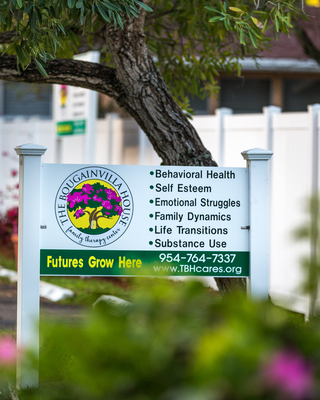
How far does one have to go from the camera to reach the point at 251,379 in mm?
700

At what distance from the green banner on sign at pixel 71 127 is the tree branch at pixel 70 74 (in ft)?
12.6

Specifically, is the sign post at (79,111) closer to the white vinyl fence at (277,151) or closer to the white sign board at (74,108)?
the white sign board at (74,108)

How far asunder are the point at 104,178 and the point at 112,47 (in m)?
1.01

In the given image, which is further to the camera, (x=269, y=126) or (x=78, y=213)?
(x=269, y=126)

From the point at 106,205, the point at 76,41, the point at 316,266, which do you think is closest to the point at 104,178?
the point at 106,205

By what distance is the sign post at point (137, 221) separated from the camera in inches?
127

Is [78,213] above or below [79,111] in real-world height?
below

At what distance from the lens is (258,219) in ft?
10.9

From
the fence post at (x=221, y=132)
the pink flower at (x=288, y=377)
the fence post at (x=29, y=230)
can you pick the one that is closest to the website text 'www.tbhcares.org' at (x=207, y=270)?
the fence post at (x=29, y=230)

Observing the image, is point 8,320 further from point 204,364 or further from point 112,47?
point 204,364

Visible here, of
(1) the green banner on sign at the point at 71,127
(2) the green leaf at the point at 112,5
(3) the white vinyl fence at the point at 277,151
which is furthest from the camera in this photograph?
(1) the green banner on sign at the point at 71,127

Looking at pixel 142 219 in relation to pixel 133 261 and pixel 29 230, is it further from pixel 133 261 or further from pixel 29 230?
pixel 29 230

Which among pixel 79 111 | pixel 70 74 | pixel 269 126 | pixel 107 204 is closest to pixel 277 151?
pixel 269 126

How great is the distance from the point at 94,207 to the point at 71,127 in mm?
4923
